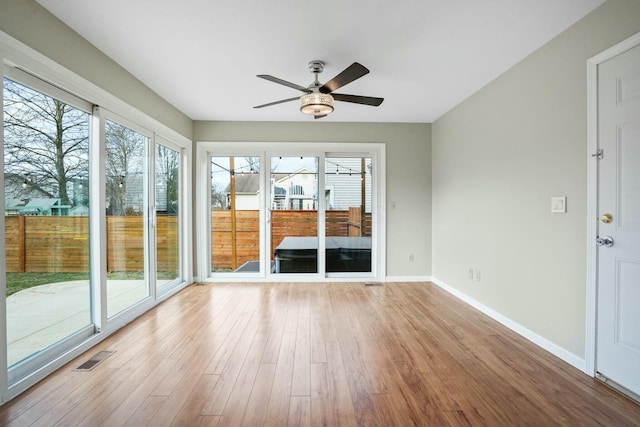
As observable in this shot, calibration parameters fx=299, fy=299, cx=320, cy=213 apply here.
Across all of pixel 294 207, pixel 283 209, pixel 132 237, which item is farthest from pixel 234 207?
pixel 132 237

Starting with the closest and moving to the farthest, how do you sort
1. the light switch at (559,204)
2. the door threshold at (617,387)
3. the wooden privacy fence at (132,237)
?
the door threshold at (617,387) < the wooden privacy fence at (132,237) < the light switch at (559,204)

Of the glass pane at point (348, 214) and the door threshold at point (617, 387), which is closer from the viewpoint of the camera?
the door threshold at point (617, 387)

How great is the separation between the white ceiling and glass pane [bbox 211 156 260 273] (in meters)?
1.42

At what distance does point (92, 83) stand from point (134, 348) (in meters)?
2.24

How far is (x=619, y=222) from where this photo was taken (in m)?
1.91

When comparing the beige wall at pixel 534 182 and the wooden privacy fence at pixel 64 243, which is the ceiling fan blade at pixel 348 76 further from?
the wooden privacy fence at pixel 64 243

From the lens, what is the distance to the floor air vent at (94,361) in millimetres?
2186

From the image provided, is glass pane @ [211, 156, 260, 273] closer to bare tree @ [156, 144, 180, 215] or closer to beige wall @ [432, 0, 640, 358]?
bare tree @ [156, 144, 180, 215]

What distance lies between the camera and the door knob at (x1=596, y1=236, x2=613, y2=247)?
1.96 meters

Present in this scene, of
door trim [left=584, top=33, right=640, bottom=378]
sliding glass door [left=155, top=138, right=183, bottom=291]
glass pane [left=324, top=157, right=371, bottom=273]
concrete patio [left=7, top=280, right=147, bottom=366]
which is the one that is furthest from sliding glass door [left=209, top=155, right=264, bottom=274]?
door trim [left=584, top=33, right=640, bottom=378]

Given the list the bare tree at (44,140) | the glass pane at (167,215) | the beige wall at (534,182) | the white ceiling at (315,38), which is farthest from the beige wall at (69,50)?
the beige wall at (534,182)

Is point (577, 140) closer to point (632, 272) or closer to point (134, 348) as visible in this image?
point (632, 272)

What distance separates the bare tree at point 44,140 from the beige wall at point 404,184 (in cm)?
303

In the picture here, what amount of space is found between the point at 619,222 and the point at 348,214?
324 cm
